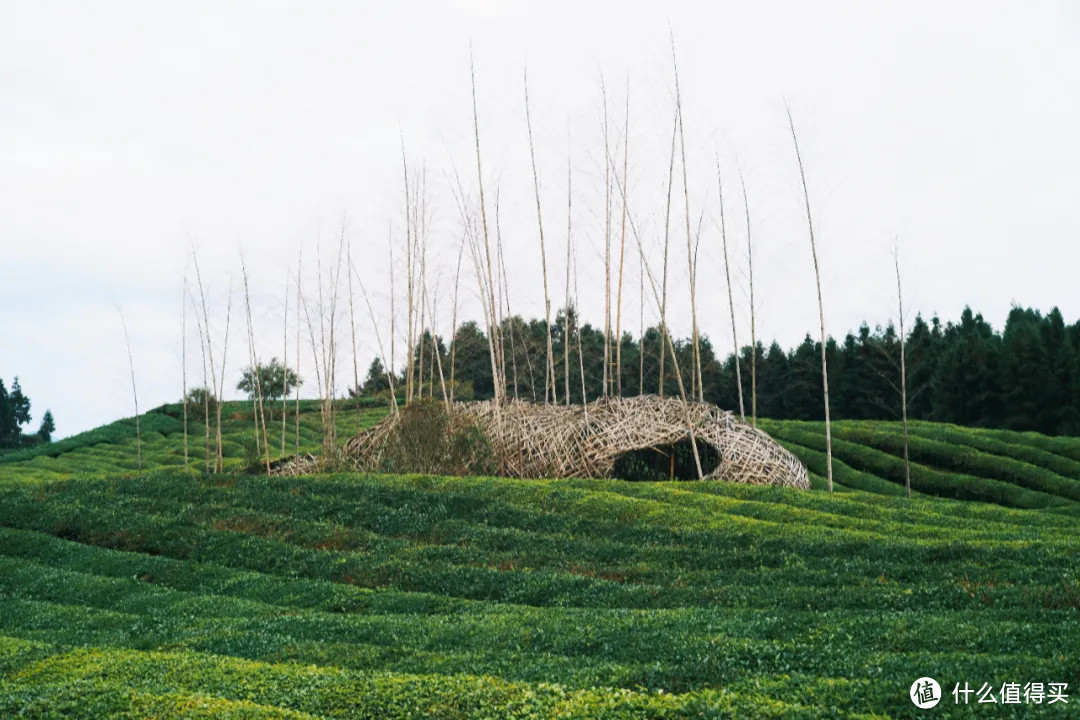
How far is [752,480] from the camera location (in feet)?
105

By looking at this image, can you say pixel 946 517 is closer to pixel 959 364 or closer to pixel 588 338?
pixel 959 364

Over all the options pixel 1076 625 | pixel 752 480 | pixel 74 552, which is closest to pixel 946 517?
pixel 752 480

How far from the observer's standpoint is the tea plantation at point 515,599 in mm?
10086

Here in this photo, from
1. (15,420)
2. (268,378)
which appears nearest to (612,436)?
(268,378)

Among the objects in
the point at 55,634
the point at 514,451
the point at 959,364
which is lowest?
the point at 55,634

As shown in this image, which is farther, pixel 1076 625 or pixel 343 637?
pixel 343 637

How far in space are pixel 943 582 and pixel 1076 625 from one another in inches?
201

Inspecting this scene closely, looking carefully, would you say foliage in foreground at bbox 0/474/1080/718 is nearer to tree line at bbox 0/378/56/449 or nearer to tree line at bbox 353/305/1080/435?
tree line at bbox 353/305/1080/435
